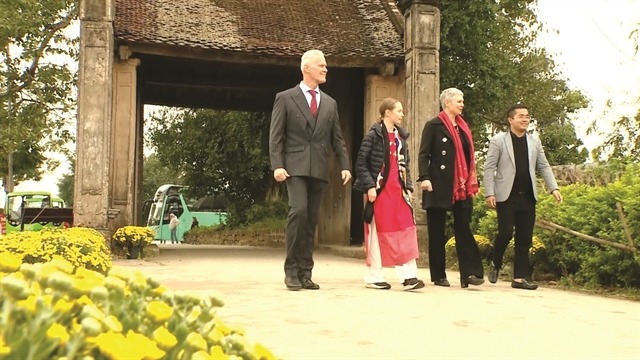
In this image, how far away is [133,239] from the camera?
12.6 metres

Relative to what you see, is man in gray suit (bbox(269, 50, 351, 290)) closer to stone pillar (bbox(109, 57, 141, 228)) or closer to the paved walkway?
the paved walkway

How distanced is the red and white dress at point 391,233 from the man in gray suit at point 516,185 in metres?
0.99

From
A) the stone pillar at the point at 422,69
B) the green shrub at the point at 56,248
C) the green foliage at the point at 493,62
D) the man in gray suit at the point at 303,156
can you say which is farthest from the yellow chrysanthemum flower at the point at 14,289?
the green foliage at the point at 493,62

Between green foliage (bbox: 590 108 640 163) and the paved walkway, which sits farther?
green foliage (bbox: 590 108 640 163)

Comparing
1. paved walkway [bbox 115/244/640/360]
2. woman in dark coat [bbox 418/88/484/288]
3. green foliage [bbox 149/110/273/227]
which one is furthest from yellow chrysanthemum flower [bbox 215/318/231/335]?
green foliage [bbox 149/110/273/227]

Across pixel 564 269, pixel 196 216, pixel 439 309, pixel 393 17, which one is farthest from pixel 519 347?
pixel 196 216

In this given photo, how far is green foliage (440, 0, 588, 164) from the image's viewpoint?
19.8m

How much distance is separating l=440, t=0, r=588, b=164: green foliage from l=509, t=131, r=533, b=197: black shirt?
12.1 meters

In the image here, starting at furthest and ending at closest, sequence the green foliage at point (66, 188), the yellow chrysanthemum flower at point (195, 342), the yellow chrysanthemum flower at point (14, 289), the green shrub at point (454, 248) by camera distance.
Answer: the green foliage at point (66, 188), the green shrub at point (454, 248), the yellow chrysanthemum flower at point (195, 342), the yellow chrysanthemum flower at point (14, 289)

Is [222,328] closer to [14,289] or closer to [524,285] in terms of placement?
[14,289]

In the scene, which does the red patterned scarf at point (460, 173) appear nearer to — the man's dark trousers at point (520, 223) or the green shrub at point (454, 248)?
the man's dark trousers at point (520, 223)

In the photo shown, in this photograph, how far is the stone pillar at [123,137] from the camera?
1375 centimetres

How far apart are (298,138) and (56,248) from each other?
2.38m

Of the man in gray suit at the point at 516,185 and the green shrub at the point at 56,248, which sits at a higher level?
the man in gray suit at the point at 516,185
